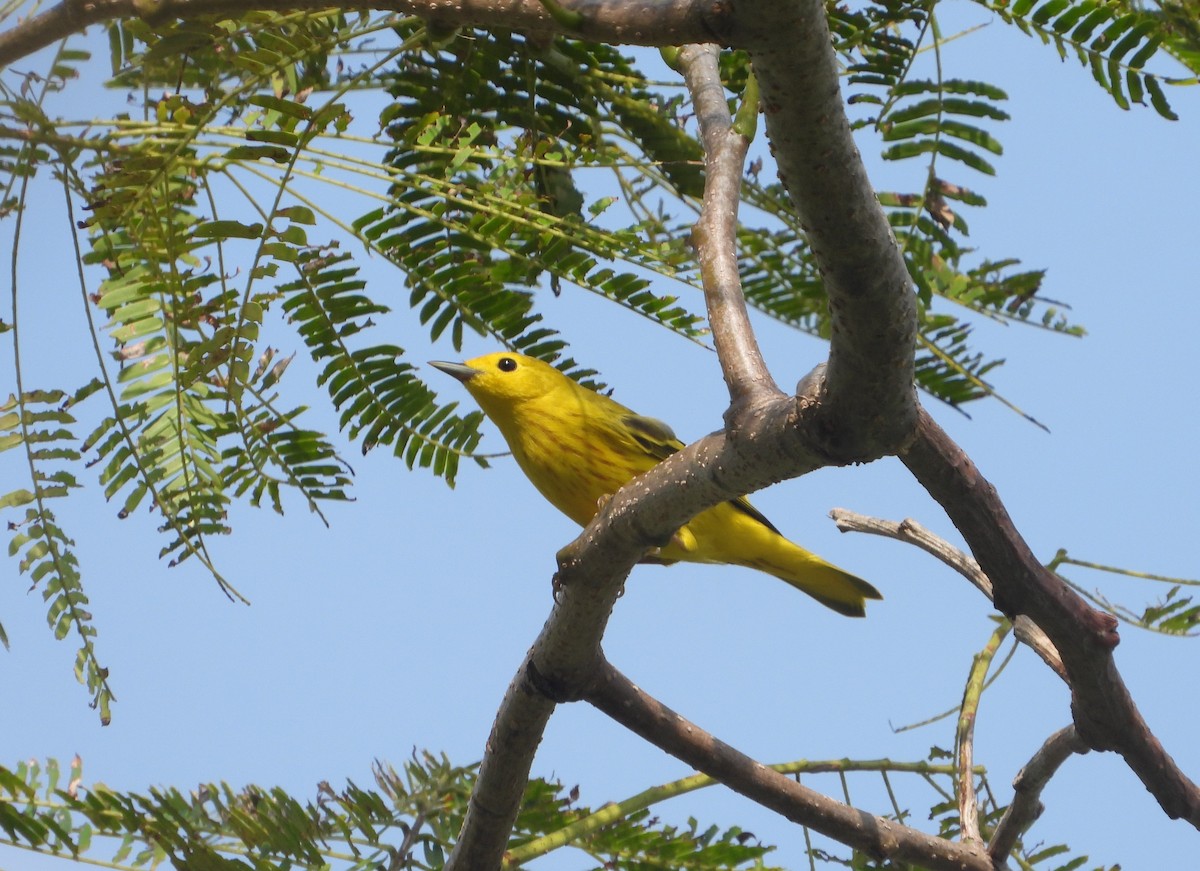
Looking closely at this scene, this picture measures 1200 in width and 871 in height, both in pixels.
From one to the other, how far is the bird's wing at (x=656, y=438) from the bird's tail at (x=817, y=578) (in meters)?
0.08

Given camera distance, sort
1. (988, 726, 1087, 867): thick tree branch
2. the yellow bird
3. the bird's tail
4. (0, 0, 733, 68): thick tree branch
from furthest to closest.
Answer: the bird's tail
the yellow bird
(988, 726, 1087, 867): thick tree branch
(0, 0, 733, 68): thick tree branch

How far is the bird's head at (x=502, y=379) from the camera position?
149 inches

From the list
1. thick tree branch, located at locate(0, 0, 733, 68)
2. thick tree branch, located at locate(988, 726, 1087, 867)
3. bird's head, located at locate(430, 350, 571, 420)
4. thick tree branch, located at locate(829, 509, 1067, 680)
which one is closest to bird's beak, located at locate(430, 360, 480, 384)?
bird's head, located at locate(430, 350, 571, 420)

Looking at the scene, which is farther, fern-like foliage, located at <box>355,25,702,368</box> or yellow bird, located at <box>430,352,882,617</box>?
yellow bird, located at <box>430,352,882,617</box>

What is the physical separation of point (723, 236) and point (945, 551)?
36.6 inches

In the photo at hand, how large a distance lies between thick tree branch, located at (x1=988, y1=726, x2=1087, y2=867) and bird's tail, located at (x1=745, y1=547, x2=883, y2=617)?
4.87 ft

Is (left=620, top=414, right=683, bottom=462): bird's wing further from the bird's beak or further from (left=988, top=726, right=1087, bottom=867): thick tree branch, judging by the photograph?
(left=988, top=726, right=1087, bottom=867): thick tree branch

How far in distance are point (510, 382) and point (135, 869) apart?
201 cm

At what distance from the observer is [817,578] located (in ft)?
12.7

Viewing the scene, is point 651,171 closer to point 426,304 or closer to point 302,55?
point 426,304

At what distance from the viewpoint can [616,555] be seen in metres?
1.99

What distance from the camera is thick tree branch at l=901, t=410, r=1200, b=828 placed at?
174 centimetres

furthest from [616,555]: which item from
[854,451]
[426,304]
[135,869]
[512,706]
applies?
[135,869]

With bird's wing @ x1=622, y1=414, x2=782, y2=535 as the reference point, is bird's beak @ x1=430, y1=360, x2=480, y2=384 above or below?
above
